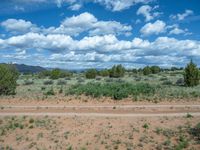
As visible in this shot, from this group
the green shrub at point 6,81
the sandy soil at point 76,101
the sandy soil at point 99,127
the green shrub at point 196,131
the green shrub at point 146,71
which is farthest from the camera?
the green shrub at point 146,71

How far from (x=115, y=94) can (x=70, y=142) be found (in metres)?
14.0

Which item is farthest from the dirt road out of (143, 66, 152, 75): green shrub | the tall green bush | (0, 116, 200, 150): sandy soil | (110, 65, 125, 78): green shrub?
(143, 66, 152, 75): green shrub

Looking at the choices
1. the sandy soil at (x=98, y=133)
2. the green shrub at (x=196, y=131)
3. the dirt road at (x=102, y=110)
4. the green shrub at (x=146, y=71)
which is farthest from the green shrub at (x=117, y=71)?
the green shrub at (x=196, y=131)

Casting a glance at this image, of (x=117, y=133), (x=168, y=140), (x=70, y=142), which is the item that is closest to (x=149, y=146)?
(x=168, y=140)

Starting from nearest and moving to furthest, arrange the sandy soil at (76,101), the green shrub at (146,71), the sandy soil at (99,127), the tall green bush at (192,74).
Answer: the sandy soil at (99,127) < the sandy soil at (76,101) < the tall green bush at (192,74) < the green shrub at (146,71)

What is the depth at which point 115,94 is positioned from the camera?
109 feet

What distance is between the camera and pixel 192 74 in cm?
4291

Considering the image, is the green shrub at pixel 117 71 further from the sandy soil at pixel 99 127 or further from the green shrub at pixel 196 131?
the green shrub at pixel 196 131

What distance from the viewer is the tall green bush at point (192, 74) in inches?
1673

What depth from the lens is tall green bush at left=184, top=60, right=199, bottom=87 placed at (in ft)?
139

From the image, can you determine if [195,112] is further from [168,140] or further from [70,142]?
[70,142]

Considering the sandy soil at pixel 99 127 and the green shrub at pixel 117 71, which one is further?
the green shrub at pixel 117 71

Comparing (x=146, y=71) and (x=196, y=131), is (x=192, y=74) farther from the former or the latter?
(x=146, y=71)

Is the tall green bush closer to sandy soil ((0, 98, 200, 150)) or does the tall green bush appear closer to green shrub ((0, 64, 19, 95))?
sandy soil ((0, 98, 200, 150))
